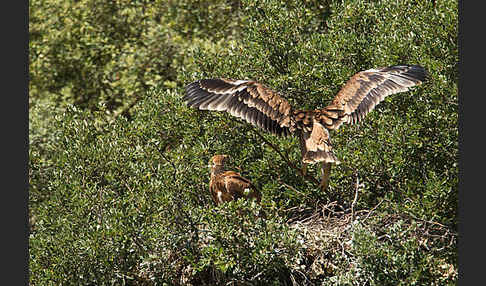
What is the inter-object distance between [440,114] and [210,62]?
3.02 metres

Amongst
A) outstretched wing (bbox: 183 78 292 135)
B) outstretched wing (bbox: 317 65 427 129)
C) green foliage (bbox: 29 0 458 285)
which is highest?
outstretched wing (bbox: 317 65 427 129)

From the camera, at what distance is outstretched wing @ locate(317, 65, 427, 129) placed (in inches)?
289

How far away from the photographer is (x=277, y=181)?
7.96 m

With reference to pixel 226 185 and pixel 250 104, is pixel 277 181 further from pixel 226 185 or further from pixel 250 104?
pixel 250 104

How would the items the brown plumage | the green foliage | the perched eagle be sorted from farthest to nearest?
1. the perched eagle
2. the brown plumage
3. the green foliage

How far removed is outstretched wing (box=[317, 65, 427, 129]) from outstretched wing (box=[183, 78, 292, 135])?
0.40 meters

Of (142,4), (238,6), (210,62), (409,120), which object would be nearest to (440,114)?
(409,120)

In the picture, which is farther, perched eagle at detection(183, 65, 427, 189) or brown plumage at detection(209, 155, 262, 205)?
perched eagle at detection(183, 65, 427, 189)

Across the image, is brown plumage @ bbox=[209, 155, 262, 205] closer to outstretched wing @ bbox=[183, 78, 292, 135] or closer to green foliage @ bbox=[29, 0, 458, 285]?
green foliage @ bbox=[29, 0, 458, 285]

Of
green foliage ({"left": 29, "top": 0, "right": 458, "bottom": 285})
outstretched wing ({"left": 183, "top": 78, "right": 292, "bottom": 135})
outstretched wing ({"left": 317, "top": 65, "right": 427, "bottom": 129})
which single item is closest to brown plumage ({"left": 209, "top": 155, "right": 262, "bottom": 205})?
green foliage ({"left": 29, "top": 0, "right": 458, "bottom": 285})

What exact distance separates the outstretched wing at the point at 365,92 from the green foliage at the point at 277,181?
0.33 meters

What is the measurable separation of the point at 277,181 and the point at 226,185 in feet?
3.06

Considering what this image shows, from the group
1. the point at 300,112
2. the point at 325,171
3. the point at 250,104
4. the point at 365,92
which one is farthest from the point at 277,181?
the point at 365,92

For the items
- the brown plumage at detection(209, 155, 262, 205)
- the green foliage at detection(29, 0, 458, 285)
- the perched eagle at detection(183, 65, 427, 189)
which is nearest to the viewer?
the green foliage at detection(29, 0, 458, 285)
